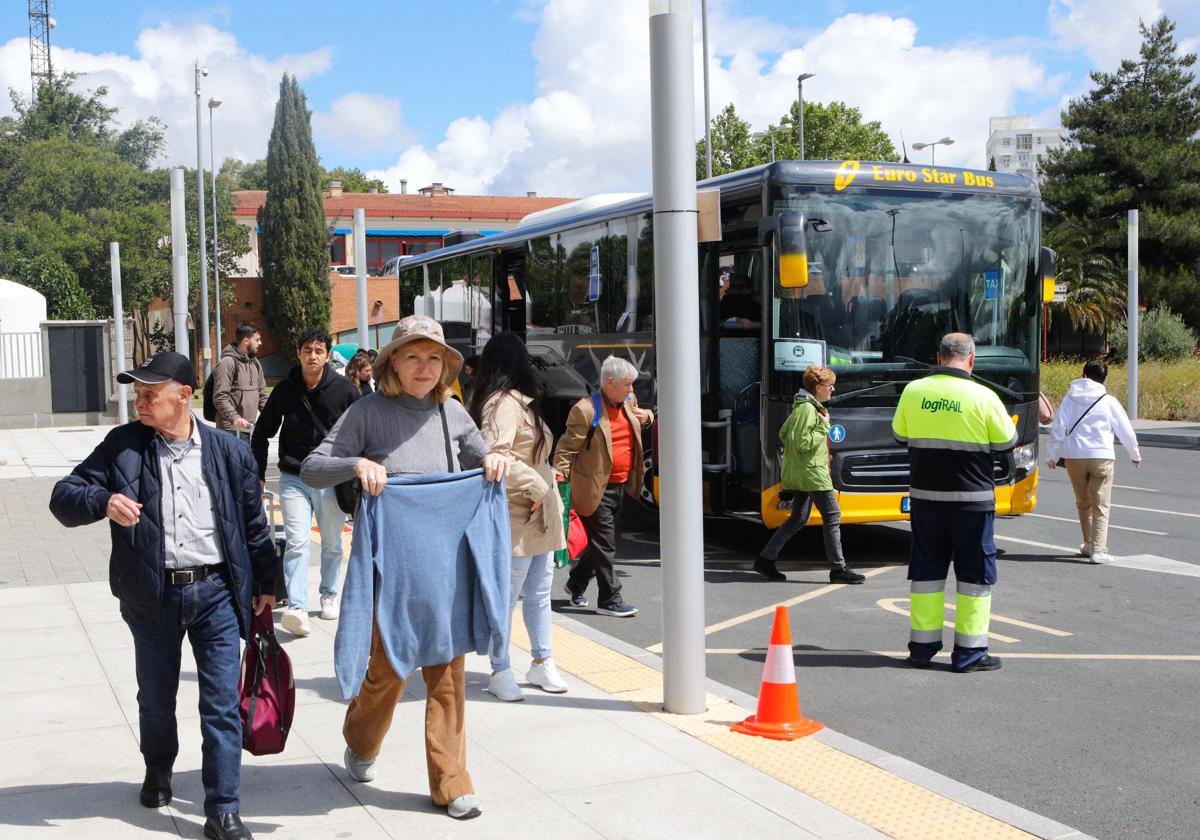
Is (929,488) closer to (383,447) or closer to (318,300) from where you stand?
(383,447)

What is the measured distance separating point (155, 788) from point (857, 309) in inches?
279

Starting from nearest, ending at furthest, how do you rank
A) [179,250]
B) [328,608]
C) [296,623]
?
[296,623], [328,608], [179,250]

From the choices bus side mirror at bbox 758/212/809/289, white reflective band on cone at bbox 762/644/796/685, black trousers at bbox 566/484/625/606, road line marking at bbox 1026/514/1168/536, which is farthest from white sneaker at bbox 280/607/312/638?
road line marking at bbox 1026/514/1168/536

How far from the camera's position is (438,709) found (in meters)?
4.61

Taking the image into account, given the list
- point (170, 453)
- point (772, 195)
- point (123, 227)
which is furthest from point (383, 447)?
point (123, 227)

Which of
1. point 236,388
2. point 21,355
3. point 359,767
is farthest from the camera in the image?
point 21,355

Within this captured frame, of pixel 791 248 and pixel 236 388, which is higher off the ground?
pixel 791 248

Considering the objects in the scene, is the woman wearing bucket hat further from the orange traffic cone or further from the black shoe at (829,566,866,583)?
the black shoe at (829,566,866,583)

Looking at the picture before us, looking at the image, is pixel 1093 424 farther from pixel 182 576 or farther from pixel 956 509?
pixel 182 576

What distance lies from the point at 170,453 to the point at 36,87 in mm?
72989

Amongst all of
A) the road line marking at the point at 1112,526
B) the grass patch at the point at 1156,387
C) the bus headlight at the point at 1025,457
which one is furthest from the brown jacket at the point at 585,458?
the grass patch at the point at 1156,387

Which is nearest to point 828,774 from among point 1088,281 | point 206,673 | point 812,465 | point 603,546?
point 206,673

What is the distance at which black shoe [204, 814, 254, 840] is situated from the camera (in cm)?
427

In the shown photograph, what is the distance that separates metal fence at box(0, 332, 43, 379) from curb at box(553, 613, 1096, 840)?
24.1 m
